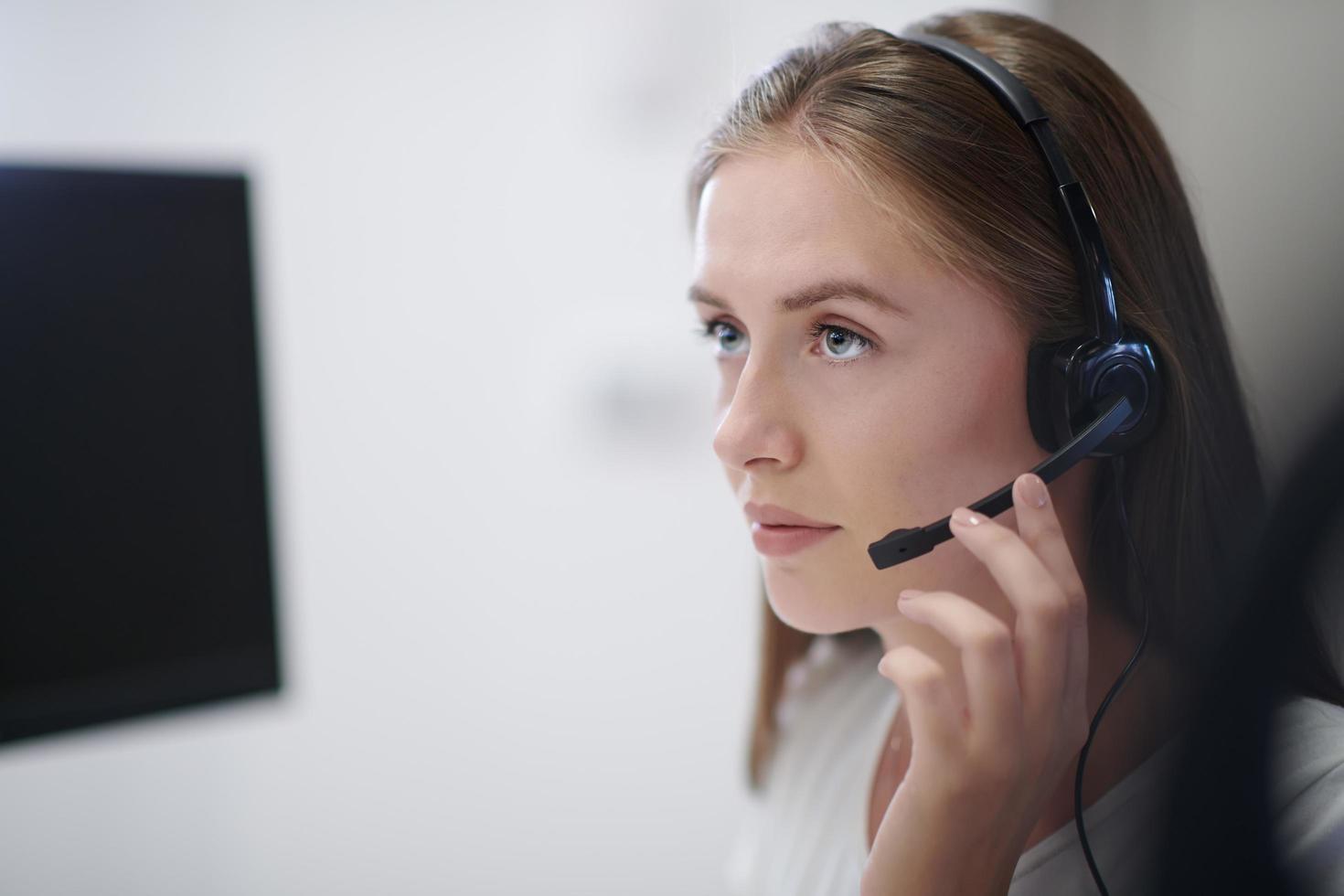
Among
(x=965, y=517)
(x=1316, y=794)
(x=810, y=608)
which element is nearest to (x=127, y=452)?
(x=810, y=608)

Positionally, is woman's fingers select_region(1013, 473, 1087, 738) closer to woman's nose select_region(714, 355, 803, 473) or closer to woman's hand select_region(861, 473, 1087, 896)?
woman's hand select_region(861, 473, 1087, 896)

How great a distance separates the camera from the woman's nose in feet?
2.13

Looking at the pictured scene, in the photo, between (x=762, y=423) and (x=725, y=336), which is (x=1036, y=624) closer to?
(x=762, y=423)

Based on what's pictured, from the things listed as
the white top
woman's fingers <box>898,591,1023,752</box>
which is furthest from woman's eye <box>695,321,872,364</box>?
the white top

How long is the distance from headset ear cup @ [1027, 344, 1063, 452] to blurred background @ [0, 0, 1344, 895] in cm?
43

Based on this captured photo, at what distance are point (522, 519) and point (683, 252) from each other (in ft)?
1.70

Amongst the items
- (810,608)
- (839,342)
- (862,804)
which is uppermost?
(839,342)

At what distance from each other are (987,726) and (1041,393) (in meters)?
0.25

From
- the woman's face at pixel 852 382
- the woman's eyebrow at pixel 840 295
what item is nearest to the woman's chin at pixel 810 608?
the woman's face at pixel 852 382

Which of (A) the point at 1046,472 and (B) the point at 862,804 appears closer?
(A) the point at 1046,472

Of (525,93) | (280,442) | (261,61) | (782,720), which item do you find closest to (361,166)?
(261,61)

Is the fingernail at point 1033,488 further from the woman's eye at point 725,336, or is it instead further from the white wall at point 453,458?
the white wall at point 453,458

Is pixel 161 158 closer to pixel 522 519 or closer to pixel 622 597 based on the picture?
pixel 522 519

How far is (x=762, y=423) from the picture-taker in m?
0.65
